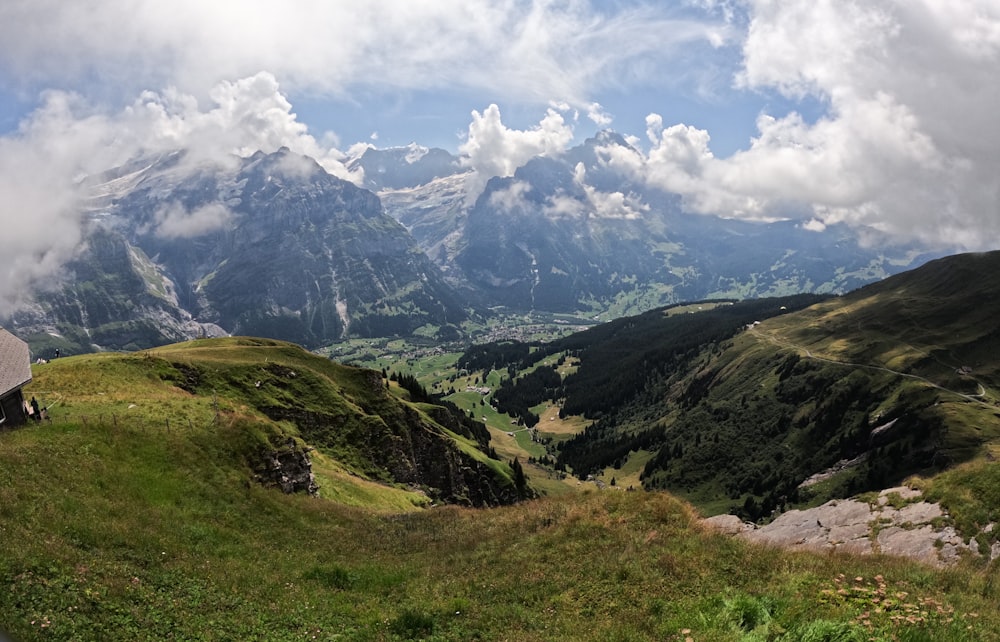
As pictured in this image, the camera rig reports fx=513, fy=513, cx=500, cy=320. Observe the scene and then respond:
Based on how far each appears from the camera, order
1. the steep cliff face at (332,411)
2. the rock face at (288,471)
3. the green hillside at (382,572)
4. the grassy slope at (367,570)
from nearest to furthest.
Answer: the green hillside at (382,572) < the grassy slope at (367,570) < the rock face at (288,471) < the steep cliff face at (332,411)

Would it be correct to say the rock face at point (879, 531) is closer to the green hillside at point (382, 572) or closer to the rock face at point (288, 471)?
the green hillside at point (382, 572)

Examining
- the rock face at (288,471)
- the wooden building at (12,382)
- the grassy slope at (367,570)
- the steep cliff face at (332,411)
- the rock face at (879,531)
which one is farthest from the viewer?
the steep cliff face at (332,411)

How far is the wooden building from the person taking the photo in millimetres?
36719

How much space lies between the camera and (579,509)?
29234 mm

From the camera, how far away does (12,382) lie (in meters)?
38.2

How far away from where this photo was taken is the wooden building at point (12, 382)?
120ft

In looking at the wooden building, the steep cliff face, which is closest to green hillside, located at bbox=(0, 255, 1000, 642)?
the wooden building

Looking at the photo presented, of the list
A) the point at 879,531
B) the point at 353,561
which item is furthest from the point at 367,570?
the point at 879,531

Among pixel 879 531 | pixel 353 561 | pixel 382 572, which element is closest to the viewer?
pixel 382 572

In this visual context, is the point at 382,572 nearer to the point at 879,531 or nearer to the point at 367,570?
the point at 367,570

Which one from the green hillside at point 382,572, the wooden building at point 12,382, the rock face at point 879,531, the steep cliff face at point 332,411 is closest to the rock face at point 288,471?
the steep cliff face at point 332,411

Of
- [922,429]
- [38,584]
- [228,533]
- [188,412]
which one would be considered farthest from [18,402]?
[922,429]

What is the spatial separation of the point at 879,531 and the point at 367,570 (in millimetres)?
29434

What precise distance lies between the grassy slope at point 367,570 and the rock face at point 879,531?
400 centimetres
